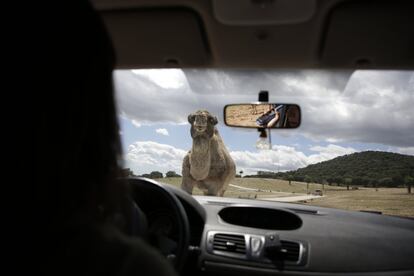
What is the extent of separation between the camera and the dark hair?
1.04 m

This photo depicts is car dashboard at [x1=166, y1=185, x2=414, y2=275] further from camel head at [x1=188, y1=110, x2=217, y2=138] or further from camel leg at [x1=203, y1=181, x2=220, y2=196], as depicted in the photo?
camel head at [x1=188, y1=110, x2=217, y2=138]

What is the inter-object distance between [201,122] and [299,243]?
11583mm

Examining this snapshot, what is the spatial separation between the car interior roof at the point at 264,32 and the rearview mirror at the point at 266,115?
0.44 metres

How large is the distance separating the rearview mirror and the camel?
36.2 ft

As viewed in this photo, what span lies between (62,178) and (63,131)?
0.10 metres

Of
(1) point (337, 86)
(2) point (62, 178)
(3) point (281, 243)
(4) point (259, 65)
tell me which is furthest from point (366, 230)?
(2) point (62, 178)

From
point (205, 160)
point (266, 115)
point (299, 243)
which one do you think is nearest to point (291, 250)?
point (299, 243)

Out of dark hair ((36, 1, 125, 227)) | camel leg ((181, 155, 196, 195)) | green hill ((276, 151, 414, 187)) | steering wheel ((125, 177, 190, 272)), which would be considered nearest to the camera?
dark hair ((36, 1, 125, 227))

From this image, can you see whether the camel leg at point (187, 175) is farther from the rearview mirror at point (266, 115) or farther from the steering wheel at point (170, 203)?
the steering wheel at point (170, 203)

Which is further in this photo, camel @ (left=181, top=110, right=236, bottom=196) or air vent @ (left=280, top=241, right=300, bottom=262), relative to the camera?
camel @ (left=181, top=110, right=236, bottom=196)

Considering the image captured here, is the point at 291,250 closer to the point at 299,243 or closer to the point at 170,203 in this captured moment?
the point at 299,243

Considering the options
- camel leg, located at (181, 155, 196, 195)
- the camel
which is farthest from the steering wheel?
the camel

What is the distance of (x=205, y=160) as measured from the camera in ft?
50.7

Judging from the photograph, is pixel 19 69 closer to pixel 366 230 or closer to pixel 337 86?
pixel 337 86
